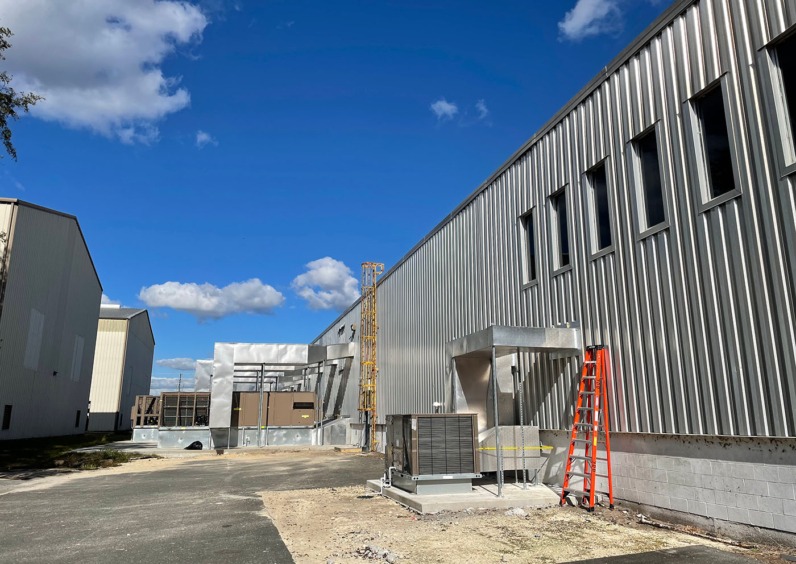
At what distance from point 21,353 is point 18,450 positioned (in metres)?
9.76

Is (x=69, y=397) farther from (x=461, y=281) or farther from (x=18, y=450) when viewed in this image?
(x=461, y=281)

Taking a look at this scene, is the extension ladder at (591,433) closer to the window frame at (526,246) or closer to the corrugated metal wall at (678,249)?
the corrugated metal wall at (678,249)

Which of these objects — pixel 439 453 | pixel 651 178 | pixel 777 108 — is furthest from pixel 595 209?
pixel 439 453

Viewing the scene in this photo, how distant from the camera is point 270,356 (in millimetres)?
32719

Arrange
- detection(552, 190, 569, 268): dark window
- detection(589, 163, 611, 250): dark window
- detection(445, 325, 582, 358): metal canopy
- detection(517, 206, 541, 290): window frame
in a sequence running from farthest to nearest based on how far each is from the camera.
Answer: detection(517, 206, 541, 290): window frame
detection(552, 190, 569, 268): dark window
detection(445, 325, 582, 358): metal canopy
detection(589, 163, 611, 250): dark window

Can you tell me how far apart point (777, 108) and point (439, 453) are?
8.34 m

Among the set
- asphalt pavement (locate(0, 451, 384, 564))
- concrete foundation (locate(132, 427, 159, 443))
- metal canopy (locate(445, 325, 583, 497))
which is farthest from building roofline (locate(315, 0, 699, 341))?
concrete foundation (locate(132, 427, 159, 443))

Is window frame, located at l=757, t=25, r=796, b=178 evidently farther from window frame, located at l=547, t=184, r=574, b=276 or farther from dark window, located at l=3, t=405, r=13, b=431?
dark window, located at l=3, t=405, r=13, b=431

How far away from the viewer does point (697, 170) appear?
9.09 meters

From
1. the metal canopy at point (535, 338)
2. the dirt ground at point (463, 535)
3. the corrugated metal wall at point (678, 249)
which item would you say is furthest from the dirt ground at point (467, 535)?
the metal canopy at point (535, 338)

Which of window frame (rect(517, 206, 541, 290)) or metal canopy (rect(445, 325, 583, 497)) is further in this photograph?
window frame (rect(517, 206, 541, 290))

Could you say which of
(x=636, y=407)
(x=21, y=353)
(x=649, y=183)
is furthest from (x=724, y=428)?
(x=21, y=353)

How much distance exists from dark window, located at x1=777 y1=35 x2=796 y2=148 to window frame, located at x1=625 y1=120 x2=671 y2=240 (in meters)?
2.21

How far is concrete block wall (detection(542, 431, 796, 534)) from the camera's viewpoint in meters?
7.38
